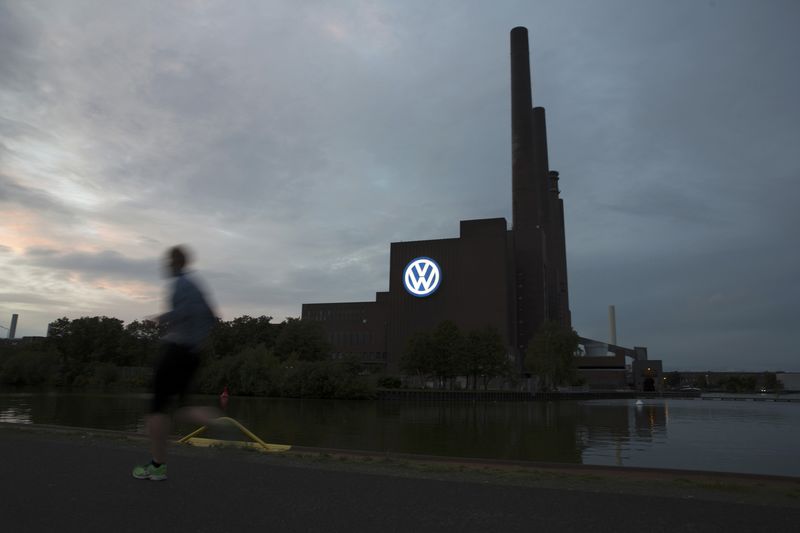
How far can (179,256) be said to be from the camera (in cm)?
595

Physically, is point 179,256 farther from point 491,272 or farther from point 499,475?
point 491,272

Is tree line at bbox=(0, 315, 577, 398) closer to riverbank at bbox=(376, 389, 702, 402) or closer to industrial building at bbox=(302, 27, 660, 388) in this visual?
riverbank at bbox=(376, 389, 702, 402)

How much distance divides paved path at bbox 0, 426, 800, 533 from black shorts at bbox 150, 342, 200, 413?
82 centimetres

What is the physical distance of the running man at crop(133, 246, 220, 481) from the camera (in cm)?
541

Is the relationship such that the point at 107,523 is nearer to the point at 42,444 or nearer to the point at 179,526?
the point at 179,526

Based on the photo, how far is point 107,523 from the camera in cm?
394

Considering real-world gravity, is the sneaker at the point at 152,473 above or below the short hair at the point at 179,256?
below

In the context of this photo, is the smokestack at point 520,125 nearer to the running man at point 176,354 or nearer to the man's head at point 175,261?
the man's head at point 175,261

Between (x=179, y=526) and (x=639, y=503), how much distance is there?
403 centimetres

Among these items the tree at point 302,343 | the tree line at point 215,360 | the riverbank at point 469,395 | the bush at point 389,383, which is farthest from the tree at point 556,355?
the tree at point 302,343

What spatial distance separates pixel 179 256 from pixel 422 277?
374 ft

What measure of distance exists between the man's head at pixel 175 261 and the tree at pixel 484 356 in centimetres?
8460

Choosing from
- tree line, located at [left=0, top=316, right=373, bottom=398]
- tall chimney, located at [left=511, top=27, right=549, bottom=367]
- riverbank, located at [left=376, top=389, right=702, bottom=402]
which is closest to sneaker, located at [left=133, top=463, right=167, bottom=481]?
tree line, located at [left=0, top=316, right=373, bottom=398]

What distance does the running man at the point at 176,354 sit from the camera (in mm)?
5414
